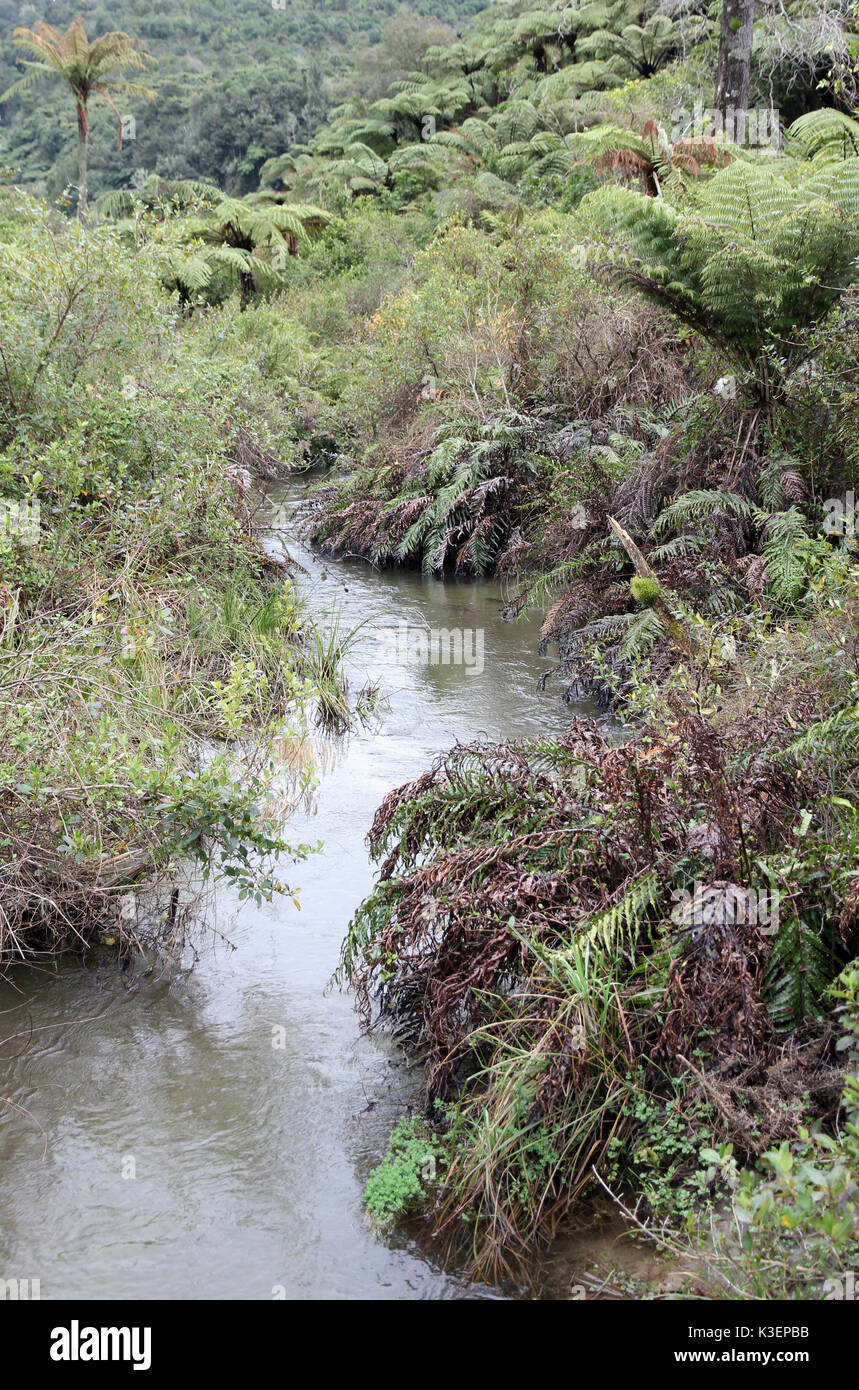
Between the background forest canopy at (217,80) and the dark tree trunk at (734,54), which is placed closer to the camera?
the dark tree trunk at (734,54)

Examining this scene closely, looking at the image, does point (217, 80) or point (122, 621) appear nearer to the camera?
point (122, 621)

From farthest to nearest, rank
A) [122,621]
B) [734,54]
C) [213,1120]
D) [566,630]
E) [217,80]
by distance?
[217,80]
[734,54]
[566,630]
[122,621]
[213,1120]

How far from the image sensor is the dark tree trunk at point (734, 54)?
1008cm

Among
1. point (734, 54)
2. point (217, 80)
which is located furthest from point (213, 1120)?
point (217, 80)

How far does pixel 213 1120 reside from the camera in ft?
11.4

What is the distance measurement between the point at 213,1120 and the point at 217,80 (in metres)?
52.4

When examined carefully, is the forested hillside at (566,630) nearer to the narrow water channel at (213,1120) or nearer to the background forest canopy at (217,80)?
the narrow water channel at (213,1120)

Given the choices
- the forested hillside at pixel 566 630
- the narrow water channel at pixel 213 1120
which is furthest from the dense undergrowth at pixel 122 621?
the narrow water channel at pixel 213 1120

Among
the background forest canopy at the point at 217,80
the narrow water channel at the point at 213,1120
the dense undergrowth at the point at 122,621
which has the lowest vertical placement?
the narrow water channel at the point at 213,1120

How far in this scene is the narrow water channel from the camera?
2.91 meters

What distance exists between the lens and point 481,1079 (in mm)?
3461

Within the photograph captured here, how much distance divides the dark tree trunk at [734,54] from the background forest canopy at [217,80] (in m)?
27.4

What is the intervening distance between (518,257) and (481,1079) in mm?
10951

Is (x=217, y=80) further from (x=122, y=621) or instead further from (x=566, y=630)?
(x=122, y=621)
